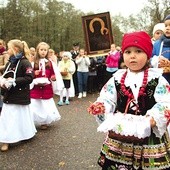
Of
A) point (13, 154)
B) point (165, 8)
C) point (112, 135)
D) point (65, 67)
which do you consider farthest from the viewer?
point (165, 8)

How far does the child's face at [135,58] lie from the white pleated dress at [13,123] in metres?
3.49

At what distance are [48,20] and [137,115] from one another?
35.2 meters

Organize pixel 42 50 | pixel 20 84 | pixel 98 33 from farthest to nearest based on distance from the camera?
pixel 98 33 → pixel 42 50 → pixel 20 84

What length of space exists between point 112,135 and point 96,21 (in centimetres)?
976

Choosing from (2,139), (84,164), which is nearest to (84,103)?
(2,139)

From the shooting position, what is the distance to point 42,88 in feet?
23.7

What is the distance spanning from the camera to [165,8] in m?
35.5

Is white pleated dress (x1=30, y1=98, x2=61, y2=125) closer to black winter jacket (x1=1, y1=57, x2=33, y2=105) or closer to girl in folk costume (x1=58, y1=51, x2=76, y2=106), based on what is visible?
black winter jacket (x1=1, y1=57, x2=33, y2=105)

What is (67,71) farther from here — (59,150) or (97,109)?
(97,109)

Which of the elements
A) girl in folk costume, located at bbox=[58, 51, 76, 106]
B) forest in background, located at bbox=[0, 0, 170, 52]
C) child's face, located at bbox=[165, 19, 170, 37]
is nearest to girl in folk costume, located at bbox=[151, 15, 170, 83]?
child's face, located at bbox=[165, 19, 170, 37]

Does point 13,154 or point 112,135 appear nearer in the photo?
point 112,135

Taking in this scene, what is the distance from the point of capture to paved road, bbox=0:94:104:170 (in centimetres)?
498

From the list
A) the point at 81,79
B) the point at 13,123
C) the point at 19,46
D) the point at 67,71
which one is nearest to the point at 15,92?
the point at 13,123

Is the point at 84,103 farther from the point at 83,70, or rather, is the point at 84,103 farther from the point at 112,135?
the point at 112,135
